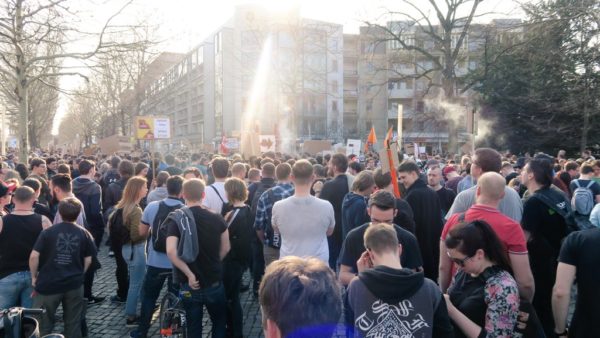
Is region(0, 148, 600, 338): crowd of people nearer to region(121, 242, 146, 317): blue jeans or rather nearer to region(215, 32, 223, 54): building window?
region(121, 242, 146, 317): blue jeans

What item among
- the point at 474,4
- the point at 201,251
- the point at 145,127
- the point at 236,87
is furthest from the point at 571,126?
the point at 236,87

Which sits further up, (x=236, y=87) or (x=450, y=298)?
(x=236, y=87)

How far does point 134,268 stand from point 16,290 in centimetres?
133

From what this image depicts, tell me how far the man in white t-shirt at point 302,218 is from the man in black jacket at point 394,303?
A: 6.86 feet

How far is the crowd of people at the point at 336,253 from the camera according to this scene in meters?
2.39

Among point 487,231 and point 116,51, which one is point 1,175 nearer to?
point 116,51

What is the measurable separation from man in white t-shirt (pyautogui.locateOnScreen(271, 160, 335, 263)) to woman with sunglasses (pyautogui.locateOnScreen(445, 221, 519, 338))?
6.18ft

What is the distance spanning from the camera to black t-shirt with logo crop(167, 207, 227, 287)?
4.29 metres

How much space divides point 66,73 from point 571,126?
23.5m

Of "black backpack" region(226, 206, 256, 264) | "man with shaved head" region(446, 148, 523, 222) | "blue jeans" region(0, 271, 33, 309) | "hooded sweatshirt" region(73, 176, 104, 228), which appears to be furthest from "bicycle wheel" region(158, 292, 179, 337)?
"hooded sweatshirt" region(73, 176, 104, 228)

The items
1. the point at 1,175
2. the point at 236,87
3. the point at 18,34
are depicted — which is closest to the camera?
the point at 1,175

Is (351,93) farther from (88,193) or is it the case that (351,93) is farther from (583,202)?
(583,202)

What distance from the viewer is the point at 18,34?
11.1 metres

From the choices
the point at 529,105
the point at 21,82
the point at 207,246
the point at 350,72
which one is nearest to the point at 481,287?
the point at 207,246
